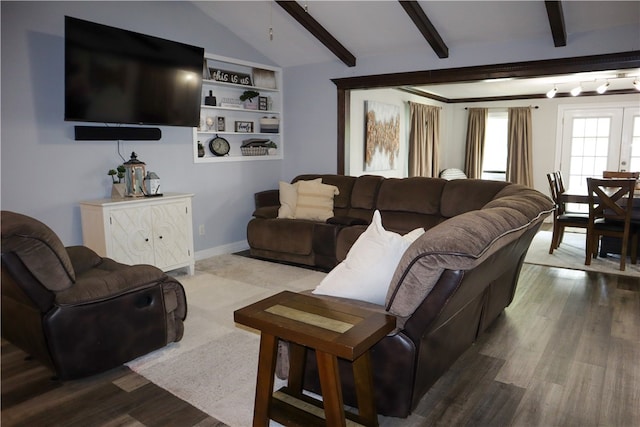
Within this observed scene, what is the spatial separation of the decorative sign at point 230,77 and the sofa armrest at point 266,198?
131 centimetres

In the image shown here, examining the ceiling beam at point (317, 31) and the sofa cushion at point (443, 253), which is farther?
the ceiling beam at point (317, 31)

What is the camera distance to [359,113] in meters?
6.23

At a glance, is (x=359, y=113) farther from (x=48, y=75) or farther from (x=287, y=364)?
(x=287, y=364)

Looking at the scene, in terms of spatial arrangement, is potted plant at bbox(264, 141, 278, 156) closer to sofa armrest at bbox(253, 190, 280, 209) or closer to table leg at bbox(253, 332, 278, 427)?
sofa armrest at bbox(253, 190, 280, 209)

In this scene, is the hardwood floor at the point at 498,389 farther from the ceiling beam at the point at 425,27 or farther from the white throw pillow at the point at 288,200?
the ceiling beam at the point at 425,27

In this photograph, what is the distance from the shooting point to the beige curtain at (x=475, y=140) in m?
8.72

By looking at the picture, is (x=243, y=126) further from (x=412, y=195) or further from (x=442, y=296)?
(x=442, y=296)

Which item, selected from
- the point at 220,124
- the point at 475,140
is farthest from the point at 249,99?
the point at 475,140

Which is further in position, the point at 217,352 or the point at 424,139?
the point at 424,139

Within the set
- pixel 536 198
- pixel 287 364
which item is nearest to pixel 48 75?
pixel 287 364

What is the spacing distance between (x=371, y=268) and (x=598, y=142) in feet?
23.2

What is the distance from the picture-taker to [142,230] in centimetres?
392

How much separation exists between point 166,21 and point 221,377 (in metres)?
3.61

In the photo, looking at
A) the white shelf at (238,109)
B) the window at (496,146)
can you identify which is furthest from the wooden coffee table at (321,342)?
the window at (496,146)
